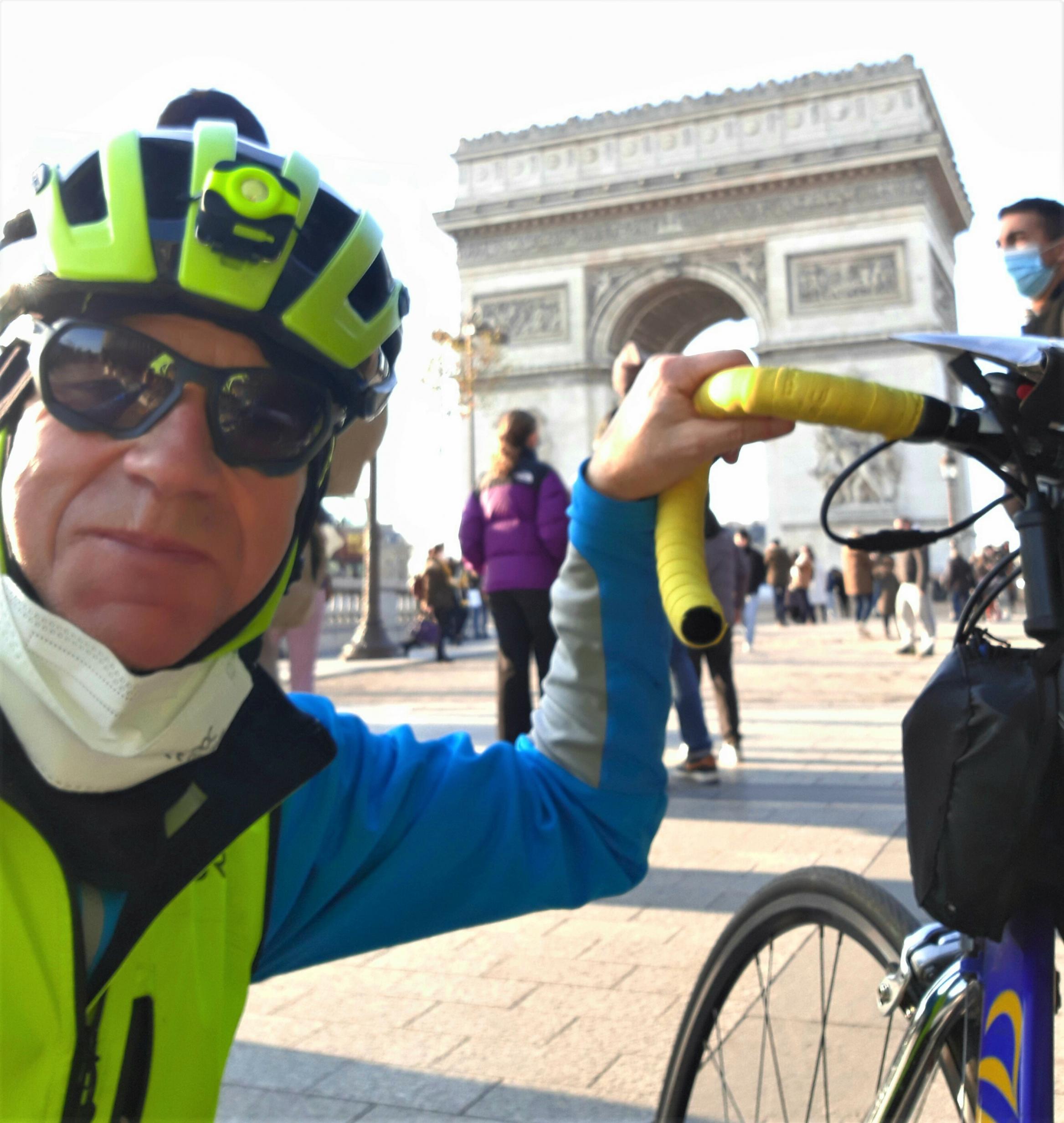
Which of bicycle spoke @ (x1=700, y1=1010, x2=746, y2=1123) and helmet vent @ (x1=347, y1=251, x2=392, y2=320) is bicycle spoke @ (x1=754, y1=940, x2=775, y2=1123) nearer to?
bicycle spoke @ (x1=700, y1=1010, x2=746, y2=1123)

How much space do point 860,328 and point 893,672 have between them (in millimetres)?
19752

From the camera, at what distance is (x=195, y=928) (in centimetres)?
117

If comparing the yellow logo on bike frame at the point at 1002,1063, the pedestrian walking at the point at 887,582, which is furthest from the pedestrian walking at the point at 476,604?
the yellow logo on bike frame at the point at 1002,1063

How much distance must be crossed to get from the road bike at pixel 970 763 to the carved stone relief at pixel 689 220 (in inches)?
1230

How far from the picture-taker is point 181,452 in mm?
1114

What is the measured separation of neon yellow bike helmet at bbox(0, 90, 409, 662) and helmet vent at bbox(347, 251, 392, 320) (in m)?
0.03

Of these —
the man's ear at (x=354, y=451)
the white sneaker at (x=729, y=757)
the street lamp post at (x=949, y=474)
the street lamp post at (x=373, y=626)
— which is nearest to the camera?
the man's ear at (x=354, y=451)

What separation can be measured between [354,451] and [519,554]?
3716mm

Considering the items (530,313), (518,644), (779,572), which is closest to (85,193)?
(518,644)

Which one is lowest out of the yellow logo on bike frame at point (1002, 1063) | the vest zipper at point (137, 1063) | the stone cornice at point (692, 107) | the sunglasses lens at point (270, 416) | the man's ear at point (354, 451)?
the yellow logo on bike frame at point (1002, 1063)

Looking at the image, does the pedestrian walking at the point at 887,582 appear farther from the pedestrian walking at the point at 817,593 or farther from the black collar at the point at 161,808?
the black collar at the point at 161,808

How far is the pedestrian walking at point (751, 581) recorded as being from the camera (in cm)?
1337

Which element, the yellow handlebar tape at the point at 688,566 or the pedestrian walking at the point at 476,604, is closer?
the yellow handlebar tape at the point at 688,566

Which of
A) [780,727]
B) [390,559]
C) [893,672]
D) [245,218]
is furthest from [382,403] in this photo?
[390,559]
